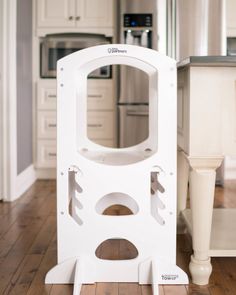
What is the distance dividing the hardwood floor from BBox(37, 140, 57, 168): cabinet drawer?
3.21 feet

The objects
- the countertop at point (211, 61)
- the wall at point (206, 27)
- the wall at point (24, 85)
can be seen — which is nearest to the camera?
the countertop at point (211, 61)

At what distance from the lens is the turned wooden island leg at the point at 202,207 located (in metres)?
1.62

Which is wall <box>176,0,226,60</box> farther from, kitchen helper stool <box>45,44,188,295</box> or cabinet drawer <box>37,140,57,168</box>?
kitchen helper stool <box>45,44,188,295</box>

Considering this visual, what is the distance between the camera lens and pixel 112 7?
3.99 m

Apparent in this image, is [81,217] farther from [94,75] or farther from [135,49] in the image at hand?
[94,75]

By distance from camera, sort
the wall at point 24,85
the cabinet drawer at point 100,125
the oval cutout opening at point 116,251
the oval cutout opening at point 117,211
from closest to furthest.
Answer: the oval cutout opening at point 116,251 < the oval cutout opening at point 117,211 < the wall at point 24,85 < the cabinet drawer at point 100,125

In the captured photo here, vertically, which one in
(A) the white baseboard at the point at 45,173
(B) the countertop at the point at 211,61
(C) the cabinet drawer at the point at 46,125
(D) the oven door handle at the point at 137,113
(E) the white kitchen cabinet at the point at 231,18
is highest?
(E) the white kitchen cabinet at the point at 231,18

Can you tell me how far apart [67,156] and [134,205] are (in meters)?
0.41

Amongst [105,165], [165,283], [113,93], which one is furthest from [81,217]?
[113,93]

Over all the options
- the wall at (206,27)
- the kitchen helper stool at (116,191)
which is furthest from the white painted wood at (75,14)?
the kitchen helper stool at (116,191)

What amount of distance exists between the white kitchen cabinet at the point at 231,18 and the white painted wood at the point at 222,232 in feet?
7.53

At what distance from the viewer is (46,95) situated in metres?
4.04

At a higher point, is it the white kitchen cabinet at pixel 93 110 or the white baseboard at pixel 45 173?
the white kitchen cabinet at pixel 93 110

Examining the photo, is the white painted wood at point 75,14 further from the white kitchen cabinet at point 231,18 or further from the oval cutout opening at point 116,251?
the oval cutout opening at point 116,251
